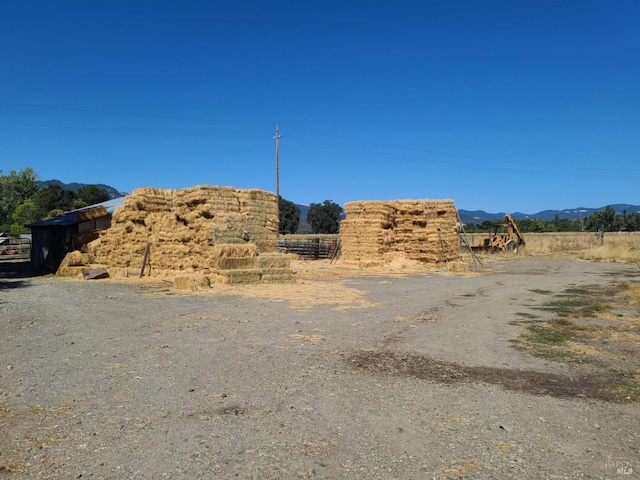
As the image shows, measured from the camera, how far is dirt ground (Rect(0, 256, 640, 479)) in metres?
3.35

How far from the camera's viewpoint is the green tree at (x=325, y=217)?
3462 inches

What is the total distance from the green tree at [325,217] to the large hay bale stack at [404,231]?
202ft

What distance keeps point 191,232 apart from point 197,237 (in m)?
0.39

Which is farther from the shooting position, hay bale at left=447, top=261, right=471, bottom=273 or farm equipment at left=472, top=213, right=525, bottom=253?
farm equipment at left=472, top=213, right=525, bottom=253

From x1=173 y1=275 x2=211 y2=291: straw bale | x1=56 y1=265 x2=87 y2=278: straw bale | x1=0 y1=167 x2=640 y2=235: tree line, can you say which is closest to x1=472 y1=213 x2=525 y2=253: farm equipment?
x1=0 y1=167 x2=640 y2=235: tree line

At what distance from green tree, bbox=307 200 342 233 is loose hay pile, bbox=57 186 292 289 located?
69786 millimetres

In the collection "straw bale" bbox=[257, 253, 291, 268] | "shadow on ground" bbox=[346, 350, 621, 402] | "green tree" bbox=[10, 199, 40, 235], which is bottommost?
"shadow on ground" bbox=[346, 350, 621, 402]

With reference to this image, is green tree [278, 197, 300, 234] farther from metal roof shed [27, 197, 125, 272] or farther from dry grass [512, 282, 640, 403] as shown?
dry grass [512, 282, 640, 403]

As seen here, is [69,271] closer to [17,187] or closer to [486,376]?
[486,376]

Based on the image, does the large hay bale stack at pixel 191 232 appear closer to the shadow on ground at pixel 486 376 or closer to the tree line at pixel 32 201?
the shadow on ground at pixel 486 376

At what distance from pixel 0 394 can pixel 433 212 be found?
22.0 m

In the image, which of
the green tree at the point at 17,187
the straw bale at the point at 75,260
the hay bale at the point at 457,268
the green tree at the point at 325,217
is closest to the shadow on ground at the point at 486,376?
the straw bale at the point at 75,260

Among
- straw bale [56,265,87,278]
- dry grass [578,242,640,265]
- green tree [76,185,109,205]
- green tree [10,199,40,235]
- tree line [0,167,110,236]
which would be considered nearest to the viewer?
straw bale [56,265,87,278]

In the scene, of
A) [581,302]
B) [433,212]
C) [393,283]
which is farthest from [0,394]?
[433,212]
